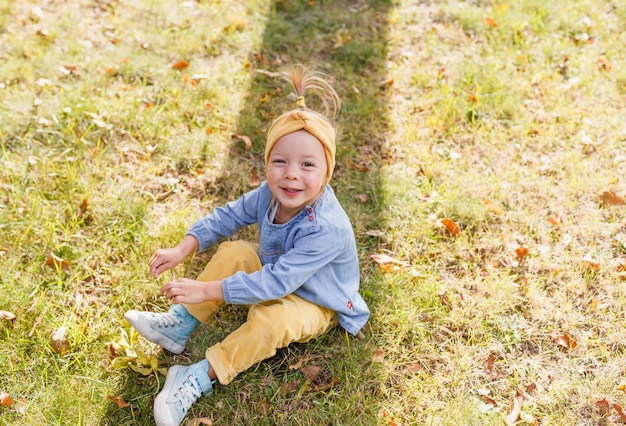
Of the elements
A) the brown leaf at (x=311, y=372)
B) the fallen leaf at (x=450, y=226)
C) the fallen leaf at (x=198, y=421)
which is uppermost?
the fallen leaf at (x=450, y=226)

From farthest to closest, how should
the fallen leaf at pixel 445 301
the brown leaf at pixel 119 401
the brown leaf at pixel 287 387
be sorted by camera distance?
the fallen leaf at pixel 445 301
the brown leaf at pixel 287 387
the brown leaf at pixel 119 401

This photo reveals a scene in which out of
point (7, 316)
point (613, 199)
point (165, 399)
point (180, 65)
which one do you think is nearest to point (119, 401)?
point (165, 399)

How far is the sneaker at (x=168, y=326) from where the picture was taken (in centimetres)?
228

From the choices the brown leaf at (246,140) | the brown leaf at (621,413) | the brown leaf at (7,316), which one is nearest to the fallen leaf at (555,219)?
the brown leaf at (621,413)

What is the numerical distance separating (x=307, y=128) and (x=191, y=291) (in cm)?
75

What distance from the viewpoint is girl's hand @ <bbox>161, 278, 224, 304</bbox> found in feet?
6.91

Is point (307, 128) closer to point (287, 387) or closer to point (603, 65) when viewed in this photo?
point (287, 387)

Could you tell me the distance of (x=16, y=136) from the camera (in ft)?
10.9

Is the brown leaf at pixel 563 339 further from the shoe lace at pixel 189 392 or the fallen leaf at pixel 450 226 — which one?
the shoe lace at pixel 189 392

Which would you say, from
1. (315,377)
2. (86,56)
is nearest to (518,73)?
(315,377)

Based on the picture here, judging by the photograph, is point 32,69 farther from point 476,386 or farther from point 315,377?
point 476,386

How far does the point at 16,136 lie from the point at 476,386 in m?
2.85

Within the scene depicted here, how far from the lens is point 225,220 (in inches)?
97.7

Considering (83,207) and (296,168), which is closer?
(296,168)
